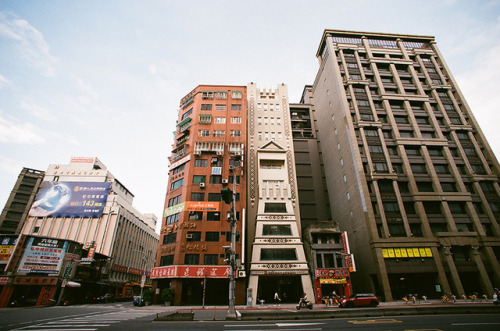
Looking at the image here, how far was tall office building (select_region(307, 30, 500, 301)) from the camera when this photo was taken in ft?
120

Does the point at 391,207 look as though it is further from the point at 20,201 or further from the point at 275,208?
the point at 20,201

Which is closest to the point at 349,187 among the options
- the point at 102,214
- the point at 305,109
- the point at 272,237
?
the point at 272,237

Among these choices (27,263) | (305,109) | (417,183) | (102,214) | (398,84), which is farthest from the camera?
(305,109)

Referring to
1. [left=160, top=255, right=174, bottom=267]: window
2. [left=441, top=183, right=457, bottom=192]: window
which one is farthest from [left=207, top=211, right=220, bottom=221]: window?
[left=441, top=183, right=457, bottom=192]: window

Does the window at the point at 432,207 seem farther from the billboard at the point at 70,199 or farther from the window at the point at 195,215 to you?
the billboard at the point at 70,199

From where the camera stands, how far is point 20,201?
6869 centimetres

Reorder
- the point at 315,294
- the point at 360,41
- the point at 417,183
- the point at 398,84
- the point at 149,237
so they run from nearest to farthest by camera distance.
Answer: the point at 315,294 → the point at 417,183 → the point at 398,84 → the point at 360,41 → the point at 149,237

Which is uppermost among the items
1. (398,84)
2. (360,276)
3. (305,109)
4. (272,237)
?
(305,109)

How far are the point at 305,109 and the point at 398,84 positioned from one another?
2280 cm

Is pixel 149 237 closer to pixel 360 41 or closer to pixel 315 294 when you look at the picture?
pixel 315 294

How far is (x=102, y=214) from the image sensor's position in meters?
62.5

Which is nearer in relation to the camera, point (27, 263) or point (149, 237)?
point (27, 263)

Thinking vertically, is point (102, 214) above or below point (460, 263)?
above

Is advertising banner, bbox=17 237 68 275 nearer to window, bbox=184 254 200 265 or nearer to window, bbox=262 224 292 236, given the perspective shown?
window, bbox=184 254 200 265
